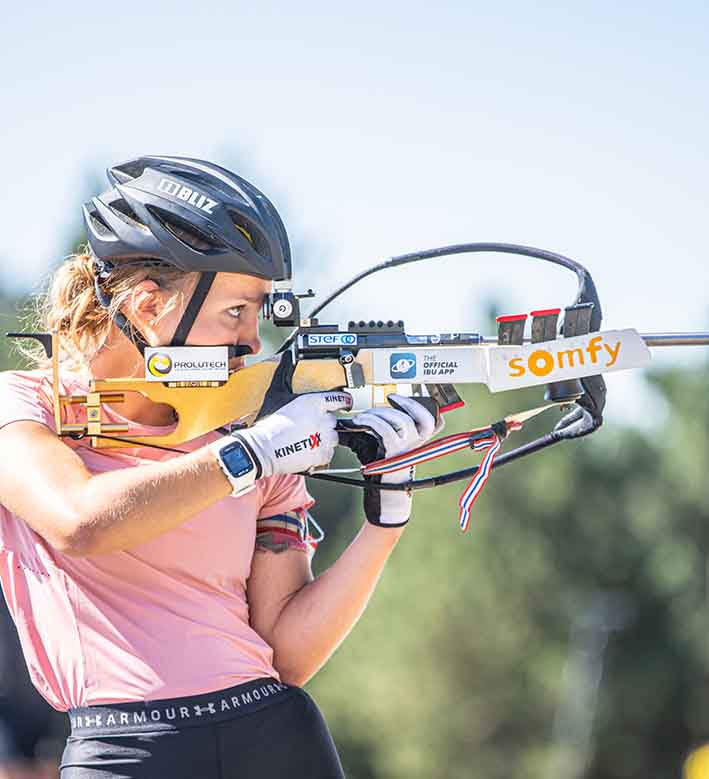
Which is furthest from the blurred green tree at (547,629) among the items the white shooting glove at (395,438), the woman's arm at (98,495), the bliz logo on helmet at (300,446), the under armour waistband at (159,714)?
the woman's arm at (98,495)

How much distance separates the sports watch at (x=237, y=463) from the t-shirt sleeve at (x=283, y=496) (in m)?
0.38

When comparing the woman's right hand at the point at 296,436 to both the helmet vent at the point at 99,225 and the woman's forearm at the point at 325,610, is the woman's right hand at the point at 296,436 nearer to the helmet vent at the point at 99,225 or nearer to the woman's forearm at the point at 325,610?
the woman's forearm at the point at 325,610

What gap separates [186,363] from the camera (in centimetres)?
331

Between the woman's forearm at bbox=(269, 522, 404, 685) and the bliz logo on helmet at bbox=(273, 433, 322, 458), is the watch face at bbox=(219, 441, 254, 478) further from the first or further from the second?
the woman's forearm at bbox=(269, 522, 404, 685)

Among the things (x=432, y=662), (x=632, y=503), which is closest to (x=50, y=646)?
(x=432, y=662)

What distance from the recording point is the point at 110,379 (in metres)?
3.33

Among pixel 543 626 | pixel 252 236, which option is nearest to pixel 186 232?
pixel 252 236

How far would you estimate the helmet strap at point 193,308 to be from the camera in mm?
3301

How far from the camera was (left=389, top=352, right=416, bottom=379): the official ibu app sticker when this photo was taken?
346 cm

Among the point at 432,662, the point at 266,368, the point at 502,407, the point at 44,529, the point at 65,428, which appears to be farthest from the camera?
the point at 432,662

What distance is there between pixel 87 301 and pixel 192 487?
755 millimetres

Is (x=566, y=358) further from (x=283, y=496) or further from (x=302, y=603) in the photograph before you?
(x=302, y=603)

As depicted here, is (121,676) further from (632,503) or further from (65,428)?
(632,503)

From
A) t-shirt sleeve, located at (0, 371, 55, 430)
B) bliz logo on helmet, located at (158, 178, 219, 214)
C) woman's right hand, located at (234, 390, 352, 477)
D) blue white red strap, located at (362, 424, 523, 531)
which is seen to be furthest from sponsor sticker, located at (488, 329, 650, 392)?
t-shirt sleeve, located at (0, 371, 55, 430)
